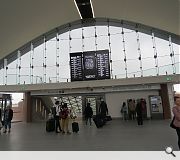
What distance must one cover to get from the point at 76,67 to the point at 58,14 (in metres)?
4.59

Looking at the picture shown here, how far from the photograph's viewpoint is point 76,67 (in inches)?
658

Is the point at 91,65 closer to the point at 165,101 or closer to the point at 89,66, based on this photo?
the point at 89,66

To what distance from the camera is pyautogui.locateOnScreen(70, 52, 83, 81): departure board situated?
16672 mm

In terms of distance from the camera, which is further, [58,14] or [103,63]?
[58,14]

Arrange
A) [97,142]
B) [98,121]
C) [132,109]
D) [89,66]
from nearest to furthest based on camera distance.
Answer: [97,142]
[98,121]
[89,66]
[132,109]

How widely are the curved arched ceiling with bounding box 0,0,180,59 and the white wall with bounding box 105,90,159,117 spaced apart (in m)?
5.52

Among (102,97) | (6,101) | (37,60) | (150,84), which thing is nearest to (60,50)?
(37,60)

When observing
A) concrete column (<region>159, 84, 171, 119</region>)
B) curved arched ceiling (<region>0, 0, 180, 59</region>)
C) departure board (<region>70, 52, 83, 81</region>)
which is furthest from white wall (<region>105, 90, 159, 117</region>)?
curved arched ceiling (<region>0, 0, 180, 59</region>)

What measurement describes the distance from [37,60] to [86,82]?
19.6 feet

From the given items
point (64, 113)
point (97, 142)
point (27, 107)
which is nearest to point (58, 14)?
point (27, 107)

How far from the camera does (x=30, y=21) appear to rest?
51.8ft

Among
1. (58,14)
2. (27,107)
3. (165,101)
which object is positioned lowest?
(27,107)
